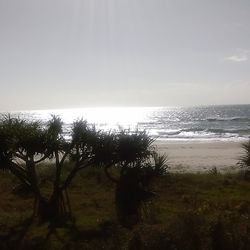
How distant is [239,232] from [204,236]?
67cm

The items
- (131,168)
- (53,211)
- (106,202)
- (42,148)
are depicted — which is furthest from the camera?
(106,202)

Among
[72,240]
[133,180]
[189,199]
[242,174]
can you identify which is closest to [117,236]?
[72,240]

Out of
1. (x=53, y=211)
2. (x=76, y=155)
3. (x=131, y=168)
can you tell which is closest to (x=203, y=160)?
(x=131, y=168)

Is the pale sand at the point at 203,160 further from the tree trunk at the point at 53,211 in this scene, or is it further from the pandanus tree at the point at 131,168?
the tree trunk at the point at 53,211

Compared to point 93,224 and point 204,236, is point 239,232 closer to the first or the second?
point 204,236

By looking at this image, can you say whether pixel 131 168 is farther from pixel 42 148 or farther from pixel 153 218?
pixel 153 218

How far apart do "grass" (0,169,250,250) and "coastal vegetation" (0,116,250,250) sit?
0.02 metres

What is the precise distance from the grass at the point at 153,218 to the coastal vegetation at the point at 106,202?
0.02 m

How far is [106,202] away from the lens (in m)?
17.3

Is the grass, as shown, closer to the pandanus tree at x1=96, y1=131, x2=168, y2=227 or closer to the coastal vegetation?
the coastal vegetation

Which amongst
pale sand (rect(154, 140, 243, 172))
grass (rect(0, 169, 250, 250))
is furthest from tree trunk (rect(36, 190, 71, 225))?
pale sand (rect(154, 140, 243, 172))

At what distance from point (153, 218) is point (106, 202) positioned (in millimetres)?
4888

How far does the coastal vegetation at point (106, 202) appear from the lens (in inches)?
323

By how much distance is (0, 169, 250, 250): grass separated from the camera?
7984 millimetres
